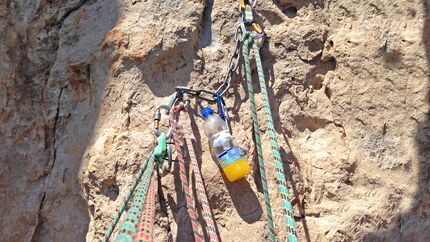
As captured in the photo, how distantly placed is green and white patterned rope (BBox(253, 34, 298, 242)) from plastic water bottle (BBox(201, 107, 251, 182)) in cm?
13

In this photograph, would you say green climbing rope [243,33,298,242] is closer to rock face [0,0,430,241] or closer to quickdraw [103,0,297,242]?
quickdraw [103,0,297,242]

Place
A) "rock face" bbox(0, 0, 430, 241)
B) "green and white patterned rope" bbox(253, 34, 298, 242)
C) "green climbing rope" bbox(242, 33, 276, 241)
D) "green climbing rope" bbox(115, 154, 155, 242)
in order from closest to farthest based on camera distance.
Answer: "green climbing rope" bbox(115, 154, 155, 242) → "green and white patterned rope" bbox(253, 34, 298, 242) → "green climbing rope" bbox(242, 33, 276, 241) → "rock face" bbox(0, 0, 430, 241)

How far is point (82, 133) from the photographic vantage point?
Result: 2.20m

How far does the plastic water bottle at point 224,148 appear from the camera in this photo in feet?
6.15

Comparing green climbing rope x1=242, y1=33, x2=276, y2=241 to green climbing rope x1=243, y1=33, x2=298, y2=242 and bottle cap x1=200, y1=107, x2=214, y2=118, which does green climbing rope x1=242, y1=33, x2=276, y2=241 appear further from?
bottle cap x1=200, y1=107, x2=214, y2=118

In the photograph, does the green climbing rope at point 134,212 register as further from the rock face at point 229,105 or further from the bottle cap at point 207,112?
the bottle cap at point 207,112

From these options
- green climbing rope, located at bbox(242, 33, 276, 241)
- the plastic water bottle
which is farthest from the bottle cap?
green climbing rope, located at bbox(242, 33, 276, 241)

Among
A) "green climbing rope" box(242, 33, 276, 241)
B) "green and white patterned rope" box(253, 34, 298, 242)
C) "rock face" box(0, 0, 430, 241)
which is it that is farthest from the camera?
"rock face" box(0, 0, 430, 241)

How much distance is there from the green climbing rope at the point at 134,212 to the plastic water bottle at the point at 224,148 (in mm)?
254

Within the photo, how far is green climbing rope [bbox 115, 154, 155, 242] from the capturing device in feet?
4.28

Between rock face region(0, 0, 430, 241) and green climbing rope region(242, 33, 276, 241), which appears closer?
green climbing rope region(242, 33, 276, 241)

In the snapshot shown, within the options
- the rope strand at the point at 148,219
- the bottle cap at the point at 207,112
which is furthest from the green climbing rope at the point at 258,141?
the rope strand at the point at 148,219

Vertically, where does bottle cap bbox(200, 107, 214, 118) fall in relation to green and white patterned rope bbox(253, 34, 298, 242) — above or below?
above

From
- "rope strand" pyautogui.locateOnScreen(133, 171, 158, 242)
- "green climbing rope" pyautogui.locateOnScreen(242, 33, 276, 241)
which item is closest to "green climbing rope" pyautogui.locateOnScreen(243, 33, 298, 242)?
"green climbing rope" pyautogui.locateOnScreen(242, 33, 276, 241)
